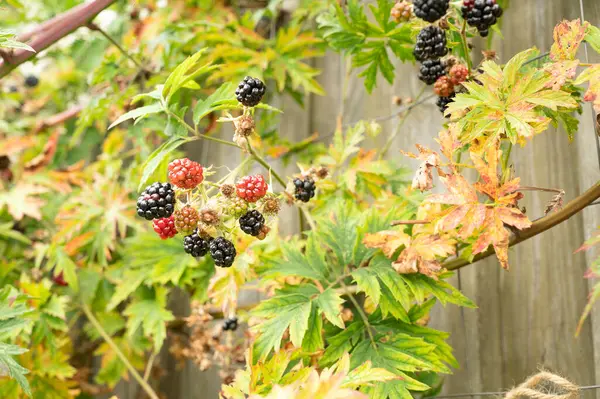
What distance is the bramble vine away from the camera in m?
1.13

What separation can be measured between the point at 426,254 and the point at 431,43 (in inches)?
16.7

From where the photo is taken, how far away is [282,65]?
201 cm

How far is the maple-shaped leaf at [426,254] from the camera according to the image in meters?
1.25

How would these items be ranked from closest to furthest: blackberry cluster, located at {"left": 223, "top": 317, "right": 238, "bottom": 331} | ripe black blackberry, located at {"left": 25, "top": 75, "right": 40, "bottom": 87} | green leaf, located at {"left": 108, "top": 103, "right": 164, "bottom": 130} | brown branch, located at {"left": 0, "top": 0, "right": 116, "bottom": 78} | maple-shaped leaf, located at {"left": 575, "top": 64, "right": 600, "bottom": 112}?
maple-shaped leaf, located at {"left": 575, "top": 64, "right": 600, "bottom": 112}
green leaf, located at {"left": 108, "top": 103, "right": 164, "bottom": 130}
brown branch, located at {"left": 0, "top": 0, "right": 116, "bottom": 78}
blackberry cluster, located at {"left": 223, "top": 317, "right": 238, "bottom": 331}
ripe black blackberry, located at {"left": 25, "top": 75, "right": 40, "bottom": 87}

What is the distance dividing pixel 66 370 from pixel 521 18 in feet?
5.39

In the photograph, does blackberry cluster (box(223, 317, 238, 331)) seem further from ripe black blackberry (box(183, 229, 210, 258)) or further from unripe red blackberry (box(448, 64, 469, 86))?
unripe red blackberry (box(448, 64, 469, 86))

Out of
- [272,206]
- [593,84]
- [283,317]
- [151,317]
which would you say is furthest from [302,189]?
[151,317]

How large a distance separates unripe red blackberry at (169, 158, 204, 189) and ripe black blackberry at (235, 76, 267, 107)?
0.16 metres

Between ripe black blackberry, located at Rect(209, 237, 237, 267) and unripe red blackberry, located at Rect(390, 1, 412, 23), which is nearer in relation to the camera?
ripe black blackberry, located at Rect(209, 237, 237, 267)

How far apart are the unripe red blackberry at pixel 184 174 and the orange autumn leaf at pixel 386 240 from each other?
41cm

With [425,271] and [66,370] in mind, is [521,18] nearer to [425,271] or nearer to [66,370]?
[425,271]

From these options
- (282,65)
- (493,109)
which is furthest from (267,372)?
(282,65)

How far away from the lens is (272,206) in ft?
3.89

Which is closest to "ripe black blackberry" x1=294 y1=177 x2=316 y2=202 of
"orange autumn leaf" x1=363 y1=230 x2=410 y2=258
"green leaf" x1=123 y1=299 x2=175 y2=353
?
"orange autumn leaf" x1=363 y1=230 x2=410 y2=258
